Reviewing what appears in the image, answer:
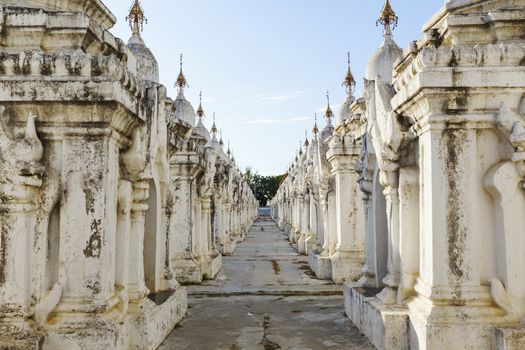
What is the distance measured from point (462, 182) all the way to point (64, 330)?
433 centimetres

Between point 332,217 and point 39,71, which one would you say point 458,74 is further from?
point 332,217

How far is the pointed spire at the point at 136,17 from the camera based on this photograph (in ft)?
32.6

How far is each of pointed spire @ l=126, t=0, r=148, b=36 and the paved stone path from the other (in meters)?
5.63

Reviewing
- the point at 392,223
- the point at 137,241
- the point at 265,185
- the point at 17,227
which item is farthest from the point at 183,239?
the point at 265,185

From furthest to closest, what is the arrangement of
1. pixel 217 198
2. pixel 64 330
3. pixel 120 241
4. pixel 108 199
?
1. pixel 217 198
2. pixel 120 241
3. pixel 108 199
4. pixel 64 330

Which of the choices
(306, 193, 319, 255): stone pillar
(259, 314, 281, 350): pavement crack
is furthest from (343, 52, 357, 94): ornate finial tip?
(259, 314, 281, 350): pavement crack

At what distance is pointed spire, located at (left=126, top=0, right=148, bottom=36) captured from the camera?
32.6 feet

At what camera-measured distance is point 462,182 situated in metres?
5.52

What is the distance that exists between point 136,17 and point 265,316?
6208mm

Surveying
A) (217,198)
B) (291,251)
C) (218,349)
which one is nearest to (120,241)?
(218,349)

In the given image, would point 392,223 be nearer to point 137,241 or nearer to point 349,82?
point 137,241

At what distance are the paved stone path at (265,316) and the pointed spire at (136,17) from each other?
563 centimetres

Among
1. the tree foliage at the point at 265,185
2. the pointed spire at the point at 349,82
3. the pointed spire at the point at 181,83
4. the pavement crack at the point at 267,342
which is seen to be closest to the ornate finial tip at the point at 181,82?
the pointed spire at the point at 181,83

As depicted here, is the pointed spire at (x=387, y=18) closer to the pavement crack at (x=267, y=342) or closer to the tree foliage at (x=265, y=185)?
the pavement crack at (x=267, y=342)
